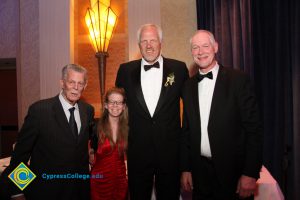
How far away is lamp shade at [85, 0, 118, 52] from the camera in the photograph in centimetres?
329

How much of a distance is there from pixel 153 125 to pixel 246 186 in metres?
0.80

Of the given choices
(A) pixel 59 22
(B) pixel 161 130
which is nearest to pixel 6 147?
(A) pixel 59 22

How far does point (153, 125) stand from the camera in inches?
83.7

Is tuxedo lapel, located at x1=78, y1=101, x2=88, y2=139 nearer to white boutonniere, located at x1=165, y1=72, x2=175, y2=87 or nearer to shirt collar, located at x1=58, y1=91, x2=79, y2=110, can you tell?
shirt collar, located at x1=58, y1=91, x2=79, y2=110

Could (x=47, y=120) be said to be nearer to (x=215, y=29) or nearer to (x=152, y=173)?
(x=152, y=173)

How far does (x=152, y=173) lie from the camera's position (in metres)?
2.14

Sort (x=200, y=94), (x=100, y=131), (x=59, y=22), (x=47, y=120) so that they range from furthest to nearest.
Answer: (x=59, y=22) < (x=100, y=131) < (x=200, y=94) < (x=47, y=120)

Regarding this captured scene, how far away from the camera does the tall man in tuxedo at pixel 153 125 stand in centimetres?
212

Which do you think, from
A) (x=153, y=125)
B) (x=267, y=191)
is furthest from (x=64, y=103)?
(x=267, y=191)

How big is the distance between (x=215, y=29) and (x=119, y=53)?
139cm

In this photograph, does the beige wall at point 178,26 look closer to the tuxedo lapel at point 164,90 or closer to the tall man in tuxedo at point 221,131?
the tuxedo lapel at point 164,90

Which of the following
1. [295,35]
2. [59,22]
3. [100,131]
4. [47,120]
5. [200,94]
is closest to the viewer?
[47,120]

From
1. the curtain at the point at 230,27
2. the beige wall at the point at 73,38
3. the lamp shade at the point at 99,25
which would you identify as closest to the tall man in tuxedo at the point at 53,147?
the lamp shade at the point at 99,25

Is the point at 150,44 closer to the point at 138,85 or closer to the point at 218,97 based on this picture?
the point at 138,85
